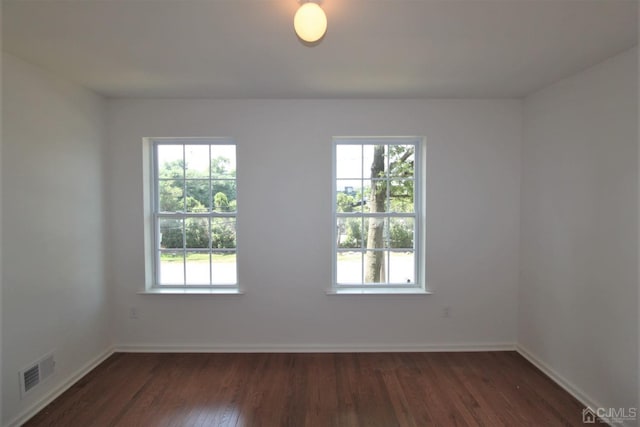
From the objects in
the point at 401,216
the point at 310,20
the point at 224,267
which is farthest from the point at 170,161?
the point at 401,216

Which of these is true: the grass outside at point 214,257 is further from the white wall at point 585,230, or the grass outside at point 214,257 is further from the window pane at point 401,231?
the white wall at point 585,230

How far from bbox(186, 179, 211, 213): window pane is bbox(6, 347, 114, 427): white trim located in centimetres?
167

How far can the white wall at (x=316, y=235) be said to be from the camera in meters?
3.10

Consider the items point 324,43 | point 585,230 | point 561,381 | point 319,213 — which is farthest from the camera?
point 319,213

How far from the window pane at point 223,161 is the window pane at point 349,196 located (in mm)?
1143

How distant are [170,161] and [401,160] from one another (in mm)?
2483

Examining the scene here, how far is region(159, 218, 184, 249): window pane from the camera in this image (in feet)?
10.8

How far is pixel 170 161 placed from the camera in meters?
3.26

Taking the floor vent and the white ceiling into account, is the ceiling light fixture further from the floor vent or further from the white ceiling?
the floor vent

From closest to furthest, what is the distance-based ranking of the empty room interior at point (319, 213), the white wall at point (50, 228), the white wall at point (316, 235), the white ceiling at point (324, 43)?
1. the white ceiling at point (324, 43)
2. the empty room interior at point (319, 213)
3. the white wall at point (50, 228)
4. the white wall at point (316, 235)

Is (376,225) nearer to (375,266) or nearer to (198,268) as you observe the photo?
(375,266)

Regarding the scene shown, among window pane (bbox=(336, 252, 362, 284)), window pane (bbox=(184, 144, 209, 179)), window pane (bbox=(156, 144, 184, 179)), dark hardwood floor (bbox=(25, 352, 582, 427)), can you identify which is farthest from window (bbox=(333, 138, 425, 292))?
window pane (bbox=(156, 144, 184, 179))

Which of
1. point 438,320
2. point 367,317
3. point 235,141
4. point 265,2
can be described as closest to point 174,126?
point 235,141

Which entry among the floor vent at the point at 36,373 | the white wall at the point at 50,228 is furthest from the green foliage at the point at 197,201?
the floor vent at the point at 36,373
